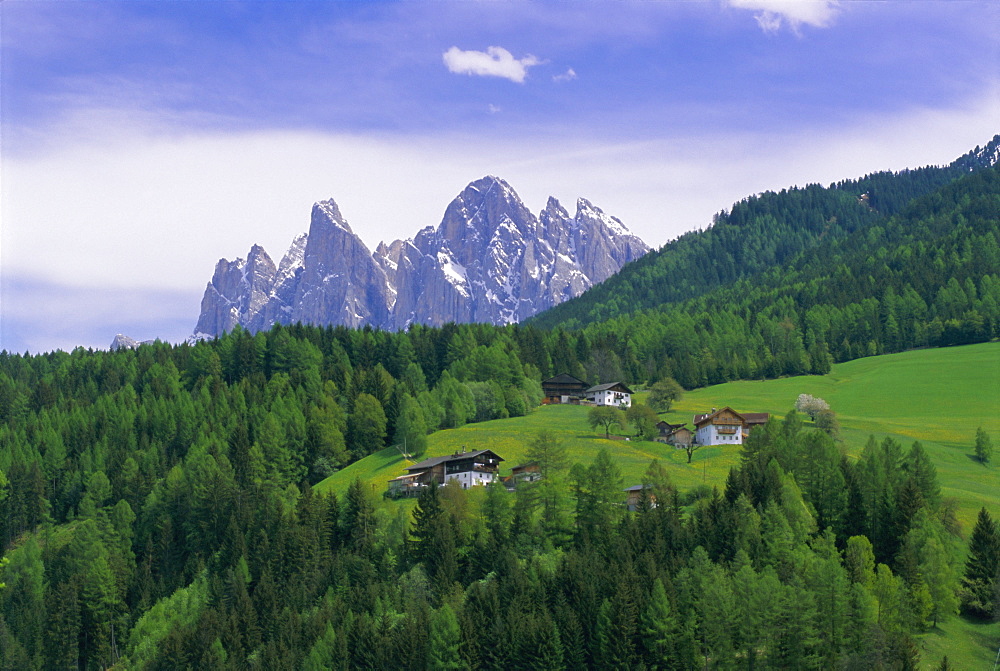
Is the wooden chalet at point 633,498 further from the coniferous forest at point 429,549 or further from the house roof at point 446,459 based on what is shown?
the house roof at point 446,459

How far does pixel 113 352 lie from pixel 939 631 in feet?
509

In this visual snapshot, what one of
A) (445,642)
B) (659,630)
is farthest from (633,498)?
(445,642)

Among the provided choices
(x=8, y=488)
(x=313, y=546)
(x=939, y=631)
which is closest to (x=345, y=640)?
(x=313, y=546)

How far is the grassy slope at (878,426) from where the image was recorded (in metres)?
95.9

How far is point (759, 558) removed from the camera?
8262 cm

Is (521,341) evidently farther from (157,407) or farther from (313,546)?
(313,546)

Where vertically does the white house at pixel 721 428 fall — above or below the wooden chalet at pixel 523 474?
above

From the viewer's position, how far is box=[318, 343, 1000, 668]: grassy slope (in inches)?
3777

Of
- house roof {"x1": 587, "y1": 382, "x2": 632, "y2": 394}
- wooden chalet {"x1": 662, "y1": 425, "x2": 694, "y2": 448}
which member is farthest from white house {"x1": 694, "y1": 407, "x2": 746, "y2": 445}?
house roof {"x1": 587, "y1": 382, "x2": 632, "y2": 394}

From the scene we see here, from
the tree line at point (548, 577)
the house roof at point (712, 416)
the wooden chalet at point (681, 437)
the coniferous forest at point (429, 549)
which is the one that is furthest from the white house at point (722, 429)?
the coniferous forest at point (429, 549)

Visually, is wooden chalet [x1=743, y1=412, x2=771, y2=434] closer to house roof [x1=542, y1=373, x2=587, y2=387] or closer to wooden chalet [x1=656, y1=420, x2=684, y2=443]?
wooden chalet [x1=656, y1=420, x2=684, y2=443]

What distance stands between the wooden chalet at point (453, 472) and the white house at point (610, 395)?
44.2 metres

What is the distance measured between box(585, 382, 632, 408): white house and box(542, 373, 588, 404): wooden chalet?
497 centimetres

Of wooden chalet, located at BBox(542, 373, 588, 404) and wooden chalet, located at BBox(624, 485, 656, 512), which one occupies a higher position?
wooden chalet, located at BBox(542, 373, 588, 404)
